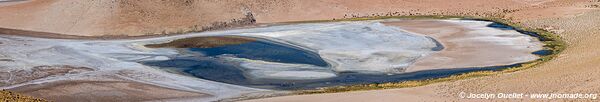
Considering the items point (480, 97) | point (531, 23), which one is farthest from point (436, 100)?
point (531, 23)

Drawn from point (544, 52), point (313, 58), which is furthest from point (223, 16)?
point (544, 52)

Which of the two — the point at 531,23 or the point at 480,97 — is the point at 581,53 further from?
the point at 531,23

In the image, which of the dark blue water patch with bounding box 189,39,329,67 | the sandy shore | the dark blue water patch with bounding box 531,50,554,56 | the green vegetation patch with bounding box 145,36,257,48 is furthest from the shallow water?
the green vegetation patch with bounding box 145,36,257,48

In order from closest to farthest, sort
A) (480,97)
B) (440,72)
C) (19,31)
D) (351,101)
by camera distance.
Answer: (480,97)
(351,101)
(440,72)
(19,31)

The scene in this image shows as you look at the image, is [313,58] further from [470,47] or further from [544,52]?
[544,52]

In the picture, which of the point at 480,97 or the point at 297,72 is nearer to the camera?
the point at 480,97

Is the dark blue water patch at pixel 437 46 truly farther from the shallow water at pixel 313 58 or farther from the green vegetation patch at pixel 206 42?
the green vegetation patch at pixel 206 42

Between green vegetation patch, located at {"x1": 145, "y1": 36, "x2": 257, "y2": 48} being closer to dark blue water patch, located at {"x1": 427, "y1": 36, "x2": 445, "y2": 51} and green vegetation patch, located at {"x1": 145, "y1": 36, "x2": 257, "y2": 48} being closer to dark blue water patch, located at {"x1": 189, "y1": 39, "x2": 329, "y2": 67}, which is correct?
dark blue water patch, located at {"x1": 189, "y1": 39, "x2": 329, "y2": 67}

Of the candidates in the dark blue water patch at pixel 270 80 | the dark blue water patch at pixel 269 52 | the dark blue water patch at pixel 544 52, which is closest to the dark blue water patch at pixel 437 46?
the dark blue water patch at pixel 544 52
